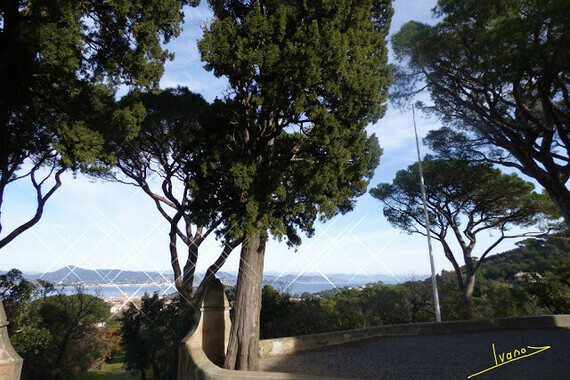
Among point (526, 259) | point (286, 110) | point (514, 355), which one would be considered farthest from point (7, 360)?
point (526, 259)

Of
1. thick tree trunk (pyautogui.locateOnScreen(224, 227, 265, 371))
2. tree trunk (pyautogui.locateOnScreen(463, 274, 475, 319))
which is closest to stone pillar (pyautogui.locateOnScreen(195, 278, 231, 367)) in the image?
thick tree trunk (pyautogui.locateOnScreen(224, 227, 265, 371))

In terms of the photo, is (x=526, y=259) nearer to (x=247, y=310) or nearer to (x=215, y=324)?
(x=247, y=310)

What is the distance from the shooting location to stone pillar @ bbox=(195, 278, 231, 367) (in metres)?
5.62

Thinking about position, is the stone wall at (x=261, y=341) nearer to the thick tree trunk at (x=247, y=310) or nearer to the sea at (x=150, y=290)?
the thick tree trunk at (x=247, y=310)

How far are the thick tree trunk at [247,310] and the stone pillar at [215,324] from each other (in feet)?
1.44

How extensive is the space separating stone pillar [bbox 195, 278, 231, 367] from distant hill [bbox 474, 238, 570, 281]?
17.0 m

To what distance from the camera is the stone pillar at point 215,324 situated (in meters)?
5.62

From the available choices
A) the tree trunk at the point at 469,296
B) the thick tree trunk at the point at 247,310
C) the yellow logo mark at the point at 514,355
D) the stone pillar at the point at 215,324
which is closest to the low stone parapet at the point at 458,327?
the yellow logo mark at the point at 514,355

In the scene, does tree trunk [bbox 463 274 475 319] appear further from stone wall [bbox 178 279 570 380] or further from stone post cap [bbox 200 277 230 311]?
stone post cap [bbox 200 277 230 311]

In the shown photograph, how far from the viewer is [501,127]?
8.49 meters

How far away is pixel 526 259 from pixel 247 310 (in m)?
23.0

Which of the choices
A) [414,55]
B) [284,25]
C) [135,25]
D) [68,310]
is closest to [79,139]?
[135,25]

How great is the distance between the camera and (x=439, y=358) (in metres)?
5.59

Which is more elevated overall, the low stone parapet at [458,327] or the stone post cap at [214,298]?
the stone post cap at [214,298]
